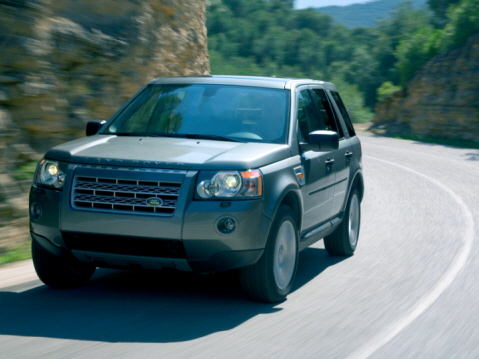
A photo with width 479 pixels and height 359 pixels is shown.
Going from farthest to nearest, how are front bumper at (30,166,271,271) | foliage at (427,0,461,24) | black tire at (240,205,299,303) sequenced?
foliage at (427,0,461,24) < black tire at (240,205,299,303) < front bumper at (30,166,271,271)

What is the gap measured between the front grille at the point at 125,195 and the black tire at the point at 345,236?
333 cm

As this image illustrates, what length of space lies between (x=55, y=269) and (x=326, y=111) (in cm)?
341

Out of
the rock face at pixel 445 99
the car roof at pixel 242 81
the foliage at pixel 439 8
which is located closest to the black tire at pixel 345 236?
the car roof at pixel 242 81

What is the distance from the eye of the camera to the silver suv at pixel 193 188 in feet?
19.0

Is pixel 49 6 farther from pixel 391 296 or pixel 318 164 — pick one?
pixel 391 296

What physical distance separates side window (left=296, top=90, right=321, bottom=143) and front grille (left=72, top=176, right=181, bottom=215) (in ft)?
5.98

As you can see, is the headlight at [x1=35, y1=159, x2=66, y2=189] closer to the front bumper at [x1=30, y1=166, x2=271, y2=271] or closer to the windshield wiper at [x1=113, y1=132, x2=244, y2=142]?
the front bumper at [x1=30, y1=166, x2=271, y2=271]

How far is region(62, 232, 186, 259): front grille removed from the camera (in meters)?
5.81

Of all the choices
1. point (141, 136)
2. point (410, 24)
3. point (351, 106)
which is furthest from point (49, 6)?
point (410, 24)

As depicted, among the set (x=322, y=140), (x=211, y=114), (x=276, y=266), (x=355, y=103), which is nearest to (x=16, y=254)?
(x=211, y=114)

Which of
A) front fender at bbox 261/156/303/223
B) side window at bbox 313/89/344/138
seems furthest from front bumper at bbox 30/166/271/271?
side window at bbox 313/89/344/138

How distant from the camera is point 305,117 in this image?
24.6ft

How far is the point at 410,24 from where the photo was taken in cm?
7269

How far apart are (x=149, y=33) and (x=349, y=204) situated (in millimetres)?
5812
